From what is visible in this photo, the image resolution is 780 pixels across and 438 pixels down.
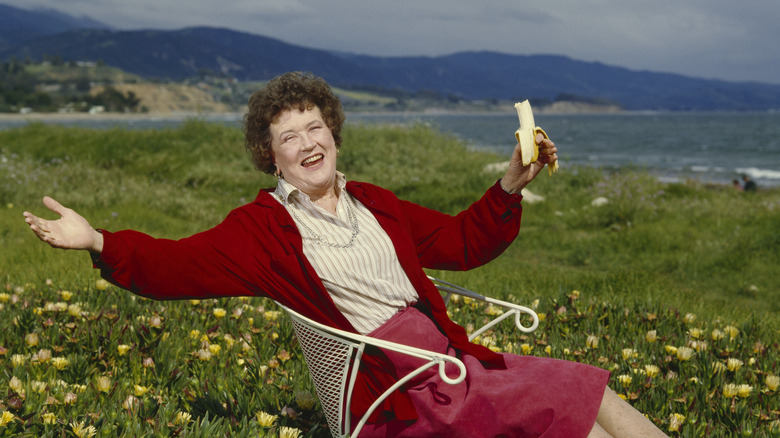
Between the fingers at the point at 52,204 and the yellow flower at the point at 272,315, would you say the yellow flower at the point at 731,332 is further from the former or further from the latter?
the fingers at the point at 52,204

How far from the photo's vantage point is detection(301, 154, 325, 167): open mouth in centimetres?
273

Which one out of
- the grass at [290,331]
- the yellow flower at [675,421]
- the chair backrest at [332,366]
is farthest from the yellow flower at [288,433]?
the yellow flower at [675,421]

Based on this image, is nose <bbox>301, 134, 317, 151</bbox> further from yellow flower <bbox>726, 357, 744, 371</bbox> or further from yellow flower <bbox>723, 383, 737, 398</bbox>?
yellow flower <bbox>726, 357, 744, 371</bbox>

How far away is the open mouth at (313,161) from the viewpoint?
2732 mm

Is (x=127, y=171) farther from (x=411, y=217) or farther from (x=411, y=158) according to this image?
(x=411, y=217)

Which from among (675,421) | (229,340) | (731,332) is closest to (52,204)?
(229,340)

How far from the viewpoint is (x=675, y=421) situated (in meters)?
2.96

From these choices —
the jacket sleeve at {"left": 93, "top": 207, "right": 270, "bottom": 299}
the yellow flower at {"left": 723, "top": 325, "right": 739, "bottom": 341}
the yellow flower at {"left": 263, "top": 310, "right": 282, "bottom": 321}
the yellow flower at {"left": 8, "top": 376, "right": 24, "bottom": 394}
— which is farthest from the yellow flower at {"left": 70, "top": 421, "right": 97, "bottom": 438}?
the yellow flower at {"left": 723, "top": 325, "right": 739, "bottom": 341}

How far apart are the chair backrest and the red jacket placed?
6 centimetres

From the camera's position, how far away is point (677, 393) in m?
3.45

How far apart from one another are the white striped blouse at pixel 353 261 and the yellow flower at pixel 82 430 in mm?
960

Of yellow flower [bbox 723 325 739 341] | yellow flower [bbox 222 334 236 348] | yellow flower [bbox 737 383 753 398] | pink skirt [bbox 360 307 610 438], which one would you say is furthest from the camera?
yellow flower [bbox 723 325 739 341]

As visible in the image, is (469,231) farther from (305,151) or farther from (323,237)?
(305,151)

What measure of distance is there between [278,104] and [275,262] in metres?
0.69
